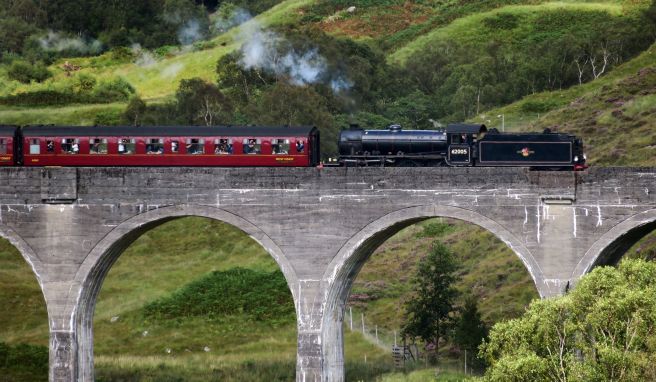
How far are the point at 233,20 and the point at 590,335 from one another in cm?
10066

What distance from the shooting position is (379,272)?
85812 millimetres

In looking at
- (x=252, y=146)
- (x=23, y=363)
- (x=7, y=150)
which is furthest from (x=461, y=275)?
(x=7, y=150)

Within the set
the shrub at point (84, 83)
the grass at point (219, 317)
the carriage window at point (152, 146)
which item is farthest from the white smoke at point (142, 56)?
the carriage window at point (152, 146)

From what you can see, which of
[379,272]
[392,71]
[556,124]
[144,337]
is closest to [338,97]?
[392,71]

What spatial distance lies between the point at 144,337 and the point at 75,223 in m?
16.4

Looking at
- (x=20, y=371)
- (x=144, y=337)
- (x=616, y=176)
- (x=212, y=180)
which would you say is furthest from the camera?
(x=144, y=337)

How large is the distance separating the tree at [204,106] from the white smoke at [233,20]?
40055 mm

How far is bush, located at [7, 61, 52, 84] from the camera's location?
122 metres

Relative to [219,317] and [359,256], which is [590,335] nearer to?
→ [359,256]

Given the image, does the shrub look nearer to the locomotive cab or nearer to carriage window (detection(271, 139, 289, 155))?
carriage window (detection(271, 139, 289, 155))

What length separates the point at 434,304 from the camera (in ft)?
234

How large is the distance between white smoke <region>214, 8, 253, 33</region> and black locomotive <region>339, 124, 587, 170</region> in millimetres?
80312

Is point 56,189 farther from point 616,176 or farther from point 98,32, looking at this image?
point 98,32

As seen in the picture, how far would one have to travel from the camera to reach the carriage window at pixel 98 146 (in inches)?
2559
